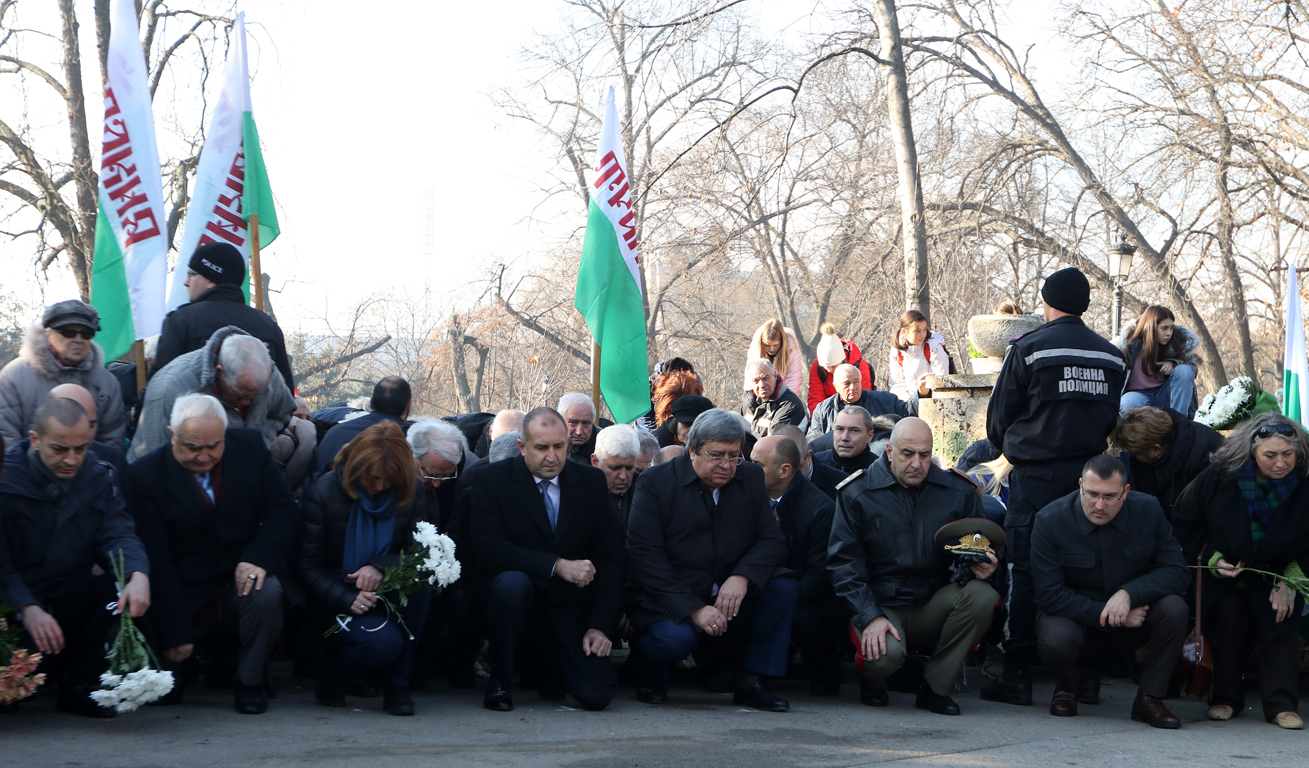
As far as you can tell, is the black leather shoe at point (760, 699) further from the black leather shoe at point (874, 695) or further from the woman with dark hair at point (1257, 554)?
the woman with dark hair at point (1257, 554)

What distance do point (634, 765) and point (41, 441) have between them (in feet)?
9.35

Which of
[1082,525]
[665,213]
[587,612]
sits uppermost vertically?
[665,213]

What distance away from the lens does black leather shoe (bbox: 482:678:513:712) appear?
227 inches

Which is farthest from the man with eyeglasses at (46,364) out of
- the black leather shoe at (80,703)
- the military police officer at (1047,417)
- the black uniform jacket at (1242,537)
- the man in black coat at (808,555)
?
the black uniform jacket at (1242,537)

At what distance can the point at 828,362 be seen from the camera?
34.6 ft

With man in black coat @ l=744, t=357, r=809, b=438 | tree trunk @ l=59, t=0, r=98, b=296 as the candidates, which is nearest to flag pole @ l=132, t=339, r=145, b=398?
man in black coat @ l=744, t=357, r=809, b=438

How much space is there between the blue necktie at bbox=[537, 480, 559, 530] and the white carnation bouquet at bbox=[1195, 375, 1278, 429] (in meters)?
3.90

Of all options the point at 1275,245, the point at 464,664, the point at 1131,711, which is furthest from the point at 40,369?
the point at 1275,245

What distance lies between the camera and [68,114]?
17.1 meters

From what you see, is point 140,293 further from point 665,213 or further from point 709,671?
point 665,213

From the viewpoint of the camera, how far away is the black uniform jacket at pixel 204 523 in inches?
214

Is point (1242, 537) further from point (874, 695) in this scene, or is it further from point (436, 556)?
point (436, 556)

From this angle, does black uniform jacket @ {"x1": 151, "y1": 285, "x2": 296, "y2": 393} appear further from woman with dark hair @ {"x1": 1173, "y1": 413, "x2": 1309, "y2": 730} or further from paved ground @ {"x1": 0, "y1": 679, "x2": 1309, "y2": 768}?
woman with dark hair @ {"x1": 1173, "y1": 413, "x2": 1309, "y2": 730}

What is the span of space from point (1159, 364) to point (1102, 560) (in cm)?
234
